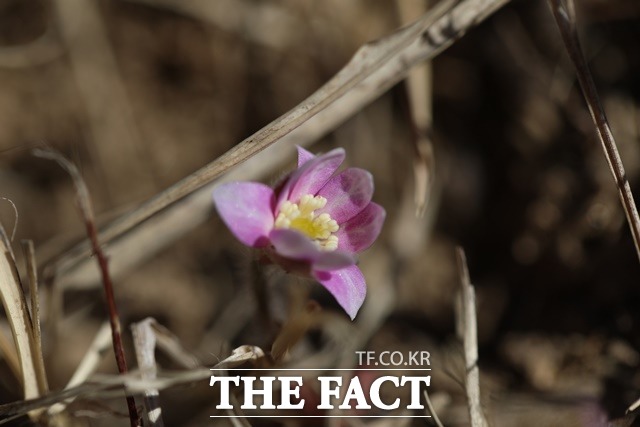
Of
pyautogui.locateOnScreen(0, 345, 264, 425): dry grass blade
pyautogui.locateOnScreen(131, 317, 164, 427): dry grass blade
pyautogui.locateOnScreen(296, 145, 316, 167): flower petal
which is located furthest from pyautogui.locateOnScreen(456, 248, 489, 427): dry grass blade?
pyautogui.locateOnScreen(131, 317, 164, 427): dry grass blade

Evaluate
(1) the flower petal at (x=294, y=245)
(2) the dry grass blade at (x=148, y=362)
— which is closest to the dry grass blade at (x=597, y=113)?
(1) the flower petal at (x=294, y=245)

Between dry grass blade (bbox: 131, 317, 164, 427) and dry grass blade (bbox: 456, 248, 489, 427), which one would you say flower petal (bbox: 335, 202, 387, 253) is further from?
dry grass blade (bbox: 131, 317, 164, 427)

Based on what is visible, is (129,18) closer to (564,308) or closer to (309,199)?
(309,199)

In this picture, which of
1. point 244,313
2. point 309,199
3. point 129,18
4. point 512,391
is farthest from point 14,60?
point 512,391

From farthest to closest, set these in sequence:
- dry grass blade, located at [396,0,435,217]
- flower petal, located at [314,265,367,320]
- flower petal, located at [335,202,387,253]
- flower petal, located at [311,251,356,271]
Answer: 1. dry grass blade, located at [396,0,435,217]
2. flower petal, located at [335,202,387,253]
3. flower petal, located at [314,265,367,320]
4. flower petal, located at [311,251,356,271]

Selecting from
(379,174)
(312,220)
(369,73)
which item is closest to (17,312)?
(312,220)

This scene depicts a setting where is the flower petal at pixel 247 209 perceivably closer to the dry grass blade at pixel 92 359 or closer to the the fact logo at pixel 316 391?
the the fact logo at pixel 316 391

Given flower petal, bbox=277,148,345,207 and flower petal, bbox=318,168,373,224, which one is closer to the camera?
flower petal, bbox=277,148,345,207

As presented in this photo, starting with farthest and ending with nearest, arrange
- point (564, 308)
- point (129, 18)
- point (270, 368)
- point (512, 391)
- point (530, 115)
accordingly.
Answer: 1. point (129, 18)
2. point (530, 115)
3. point (564, 308)
4. point (512, 391)
5. point (270, 368)
